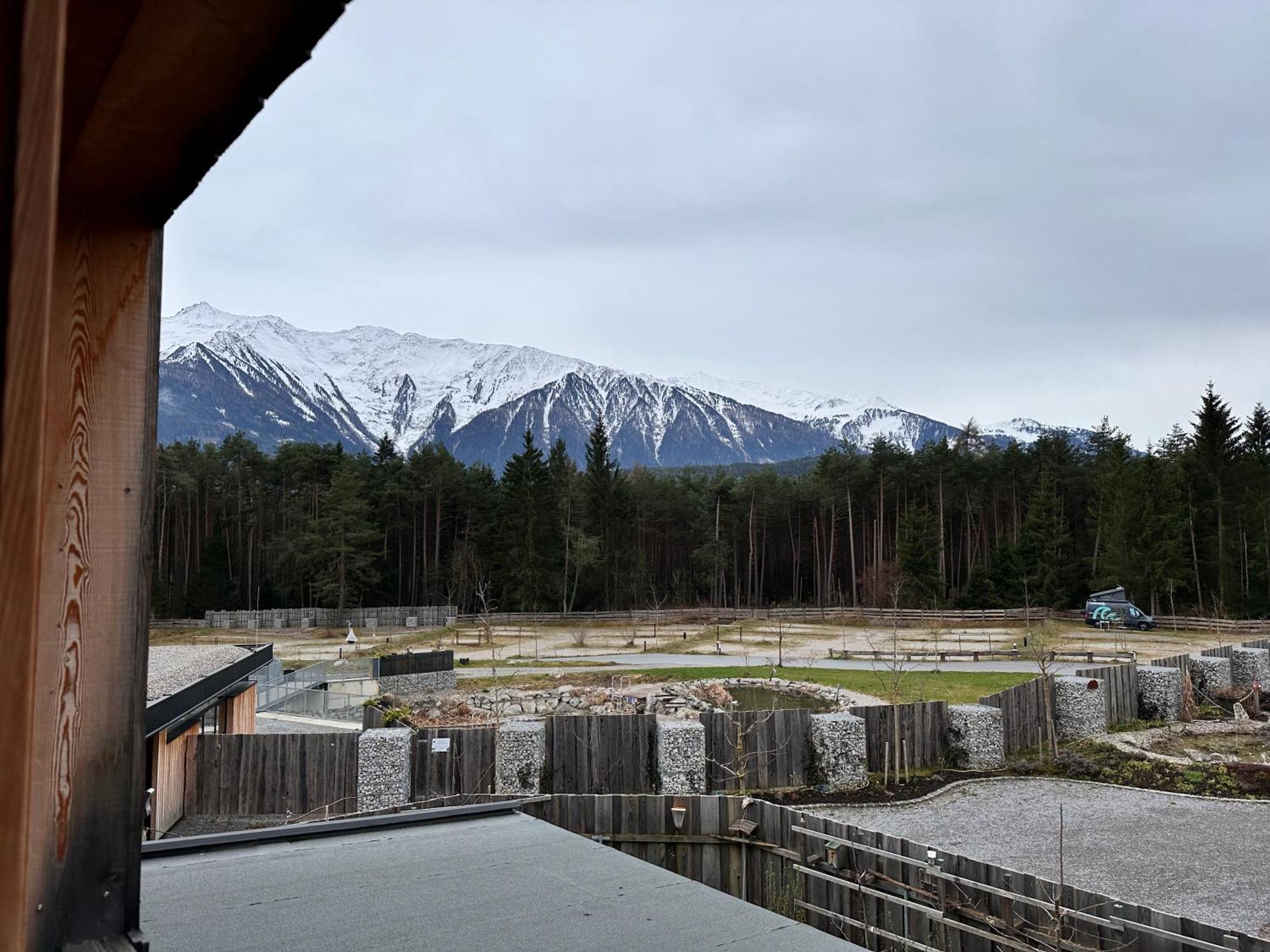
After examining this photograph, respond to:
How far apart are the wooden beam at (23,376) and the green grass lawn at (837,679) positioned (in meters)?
21.6

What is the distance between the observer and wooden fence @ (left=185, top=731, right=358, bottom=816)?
1239 cm

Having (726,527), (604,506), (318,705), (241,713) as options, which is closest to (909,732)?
(241,713)

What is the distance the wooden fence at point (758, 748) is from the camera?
13258mm

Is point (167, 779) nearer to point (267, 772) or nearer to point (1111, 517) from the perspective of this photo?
point (267, 772)

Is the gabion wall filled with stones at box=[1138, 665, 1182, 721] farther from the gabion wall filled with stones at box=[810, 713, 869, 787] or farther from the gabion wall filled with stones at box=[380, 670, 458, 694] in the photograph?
the gabion wall filled with stones at box=[380, 670, 458, 694]

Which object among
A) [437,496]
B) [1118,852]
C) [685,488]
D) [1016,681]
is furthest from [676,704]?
[685,488]

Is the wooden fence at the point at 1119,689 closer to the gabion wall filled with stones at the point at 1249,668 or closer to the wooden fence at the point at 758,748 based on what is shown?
the gabion wall filled with stones at the point at 1249,668

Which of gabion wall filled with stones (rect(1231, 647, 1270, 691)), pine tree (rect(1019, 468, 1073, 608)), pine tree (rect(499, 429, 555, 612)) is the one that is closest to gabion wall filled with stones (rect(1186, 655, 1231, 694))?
gabion wall filled with stones (rect(1231, 647, 1270, 691))

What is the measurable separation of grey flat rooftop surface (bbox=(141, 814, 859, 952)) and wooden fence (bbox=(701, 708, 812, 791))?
8.68 m

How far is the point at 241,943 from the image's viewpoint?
125 inches

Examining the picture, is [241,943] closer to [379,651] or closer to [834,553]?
[379,651]

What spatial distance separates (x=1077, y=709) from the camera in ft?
53.6

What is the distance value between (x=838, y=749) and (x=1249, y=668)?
13.3 m

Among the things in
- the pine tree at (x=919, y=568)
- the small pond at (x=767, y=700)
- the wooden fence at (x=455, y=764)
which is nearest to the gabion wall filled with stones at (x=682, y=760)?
the wooden fence at (x=455, y=764)
